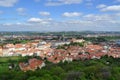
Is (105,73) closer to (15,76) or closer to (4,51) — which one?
(15,76)

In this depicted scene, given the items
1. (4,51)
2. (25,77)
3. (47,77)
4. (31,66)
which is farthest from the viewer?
(4,51)

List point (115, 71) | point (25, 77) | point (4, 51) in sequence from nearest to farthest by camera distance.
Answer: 1. point (25, 77)
2. point (115, 71)
3. point (4, 51)

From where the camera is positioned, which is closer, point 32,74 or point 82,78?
point 82,78

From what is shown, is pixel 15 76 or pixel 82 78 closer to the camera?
pixel 82 78

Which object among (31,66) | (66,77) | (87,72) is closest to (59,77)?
(66,77)

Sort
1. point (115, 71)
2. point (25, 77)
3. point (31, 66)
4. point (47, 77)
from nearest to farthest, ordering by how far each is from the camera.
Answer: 1. point (47, 77)
2. point (25, 77)
3. point (115, 71)
4. point (31, 66)

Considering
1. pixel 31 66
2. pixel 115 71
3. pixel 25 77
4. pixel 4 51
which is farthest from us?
pixel 4 51

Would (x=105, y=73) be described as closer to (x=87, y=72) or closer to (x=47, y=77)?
(x=87, y=72)

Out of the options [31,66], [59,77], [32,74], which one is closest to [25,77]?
[32,74]
